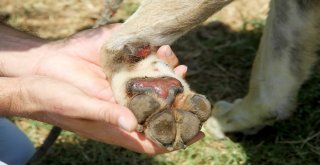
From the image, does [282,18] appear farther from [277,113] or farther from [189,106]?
[189,106]

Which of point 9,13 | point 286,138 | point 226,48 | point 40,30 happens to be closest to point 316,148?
point 286,138

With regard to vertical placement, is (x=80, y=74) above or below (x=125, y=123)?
below

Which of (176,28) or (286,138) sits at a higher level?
(176,28)

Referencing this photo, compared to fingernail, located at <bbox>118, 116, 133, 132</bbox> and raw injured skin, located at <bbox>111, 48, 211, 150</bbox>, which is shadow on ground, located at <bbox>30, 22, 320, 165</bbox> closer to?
raw injured skin, located at <bbox>111, 48, 211, 150</bbox>

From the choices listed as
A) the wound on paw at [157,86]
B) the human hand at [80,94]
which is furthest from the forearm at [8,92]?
the wound on paw at [157,86]

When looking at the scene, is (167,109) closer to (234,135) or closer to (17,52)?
(17,52)

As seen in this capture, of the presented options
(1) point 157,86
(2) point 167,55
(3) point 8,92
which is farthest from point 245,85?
(3) point 8,92
